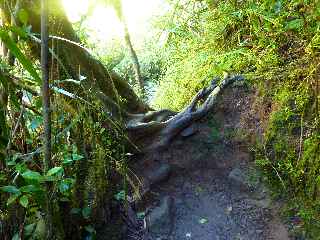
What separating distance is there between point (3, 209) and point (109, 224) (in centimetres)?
130

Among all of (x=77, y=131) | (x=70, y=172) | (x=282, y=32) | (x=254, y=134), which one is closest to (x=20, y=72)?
(x=77, y=131)

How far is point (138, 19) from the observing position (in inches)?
316

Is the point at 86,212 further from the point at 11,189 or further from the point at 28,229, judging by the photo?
the point at 11,189

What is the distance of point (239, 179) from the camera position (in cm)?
395

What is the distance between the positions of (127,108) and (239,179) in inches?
56.6

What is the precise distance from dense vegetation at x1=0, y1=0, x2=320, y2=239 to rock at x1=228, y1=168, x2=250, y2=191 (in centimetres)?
21

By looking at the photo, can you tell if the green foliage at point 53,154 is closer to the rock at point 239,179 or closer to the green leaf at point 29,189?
the green leaf at point 29,189

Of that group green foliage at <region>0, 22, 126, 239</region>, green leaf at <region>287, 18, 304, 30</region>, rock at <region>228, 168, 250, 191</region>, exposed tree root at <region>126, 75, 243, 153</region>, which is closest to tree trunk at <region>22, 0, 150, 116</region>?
exposed tree root at <region>126, 75, 243, 153</region>

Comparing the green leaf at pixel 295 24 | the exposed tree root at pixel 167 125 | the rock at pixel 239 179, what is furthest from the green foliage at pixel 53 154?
the green leaf at pixel 295 24

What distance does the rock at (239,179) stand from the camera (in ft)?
12.8

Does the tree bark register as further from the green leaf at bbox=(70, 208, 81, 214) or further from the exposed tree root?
the exposed tree root

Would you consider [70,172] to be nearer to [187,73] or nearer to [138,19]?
[187,73]

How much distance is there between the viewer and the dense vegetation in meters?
2.49

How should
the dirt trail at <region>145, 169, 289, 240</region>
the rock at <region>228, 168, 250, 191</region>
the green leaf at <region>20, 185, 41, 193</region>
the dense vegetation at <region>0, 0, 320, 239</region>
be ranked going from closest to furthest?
the green leaf at <region>20, 185, 41, 193</region>, the dense vegetation at <region>0, 0, 320, 239</region>, the dirt trail at <region>145, 169, 289, 240</region>, the rock at <region>228, 168, 250, 191</region>
